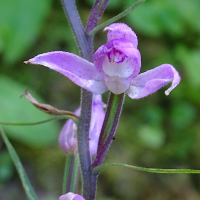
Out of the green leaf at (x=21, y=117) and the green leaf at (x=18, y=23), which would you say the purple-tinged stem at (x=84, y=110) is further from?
the green leaf at (x=18, y=23)

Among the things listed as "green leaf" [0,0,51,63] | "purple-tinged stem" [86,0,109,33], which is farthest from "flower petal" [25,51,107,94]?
"green leaf" [0,0,51,63]

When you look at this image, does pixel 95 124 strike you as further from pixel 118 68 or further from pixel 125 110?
pixel 125 110

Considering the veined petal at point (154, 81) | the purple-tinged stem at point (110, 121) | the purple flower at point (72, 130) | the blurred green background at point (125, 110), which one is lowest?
the blurred green background at point (125, 110)

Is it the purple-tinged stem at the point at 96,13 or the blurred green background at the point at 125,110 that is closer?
the purple-tinged stem at the point at 96,13

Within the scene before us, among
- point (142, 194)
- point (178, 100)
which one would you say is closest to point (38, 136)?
point (142, 194)

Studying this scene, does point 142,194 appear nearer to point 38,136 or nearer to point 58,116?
point 38,136

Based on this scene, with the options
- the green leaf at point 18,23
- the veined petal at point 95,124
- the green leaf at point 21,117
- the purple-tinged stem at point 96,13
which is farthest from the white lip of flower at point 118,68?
the green leaf at point 18,23

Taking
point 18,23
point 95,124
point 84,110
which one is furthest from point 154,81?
point 18,23
